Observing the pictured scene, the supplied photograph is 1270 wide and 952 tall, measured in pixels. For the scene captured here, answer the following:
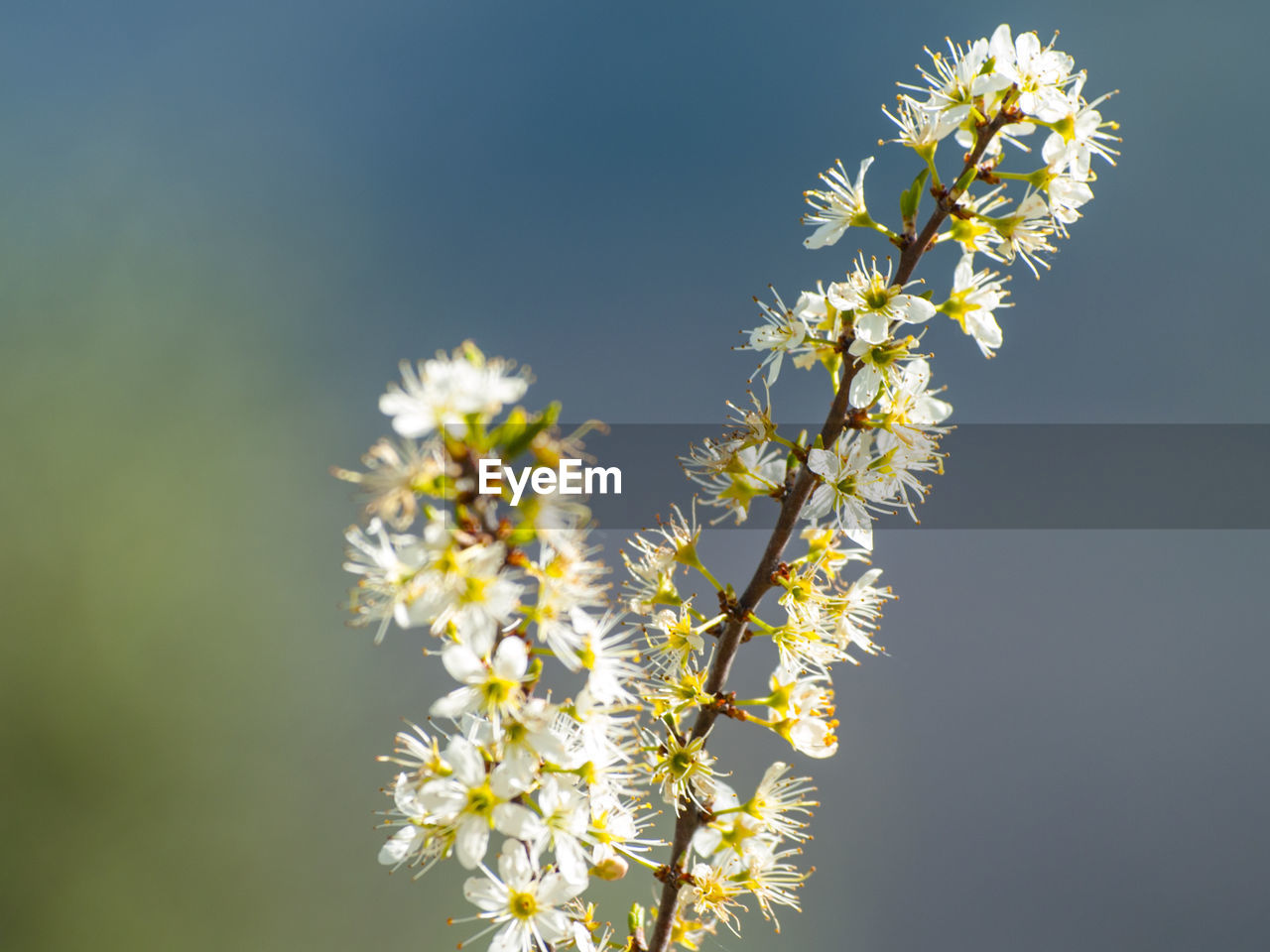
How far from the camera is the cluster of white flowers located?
52cm

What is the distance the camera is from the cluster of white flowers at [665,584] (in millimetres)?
519

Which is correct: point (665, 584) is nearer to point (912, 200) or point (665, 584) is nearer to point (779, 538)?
point (779, 538)

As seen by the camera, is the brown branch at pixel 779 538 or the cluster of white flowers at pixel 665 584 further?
the brown branch at pixel 779 538

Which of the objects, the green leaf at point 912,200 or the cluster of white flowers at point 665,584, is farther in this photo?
the green leaf at point 912,200

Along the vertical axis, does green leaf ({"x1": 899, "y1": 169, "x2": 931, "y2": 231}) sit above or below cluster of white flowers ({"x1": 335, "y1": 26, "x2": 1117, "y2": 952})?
above

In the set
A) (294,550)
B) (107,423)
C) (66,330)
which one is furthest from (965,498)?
(66,330)

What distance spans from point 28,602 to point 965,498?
2.86 m

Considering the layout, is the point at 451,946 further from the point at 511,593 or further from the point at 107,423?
the point at 511,593

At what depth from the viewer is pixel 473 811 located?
22.8 inches

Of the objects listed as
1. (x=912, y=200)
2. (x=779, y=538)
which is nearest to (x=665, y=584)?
(x=779, y=538)

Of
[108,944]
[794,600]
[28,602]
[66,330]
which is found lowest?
[108,944]

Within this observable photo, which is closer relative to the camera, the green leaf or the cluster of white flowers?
the cluster of white flowers

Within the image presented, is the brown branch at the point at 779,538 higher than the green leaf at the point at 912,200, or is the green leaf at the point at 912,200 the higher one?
the green leaf at the point at 912,200

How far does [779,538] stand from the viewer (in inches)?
30.5
